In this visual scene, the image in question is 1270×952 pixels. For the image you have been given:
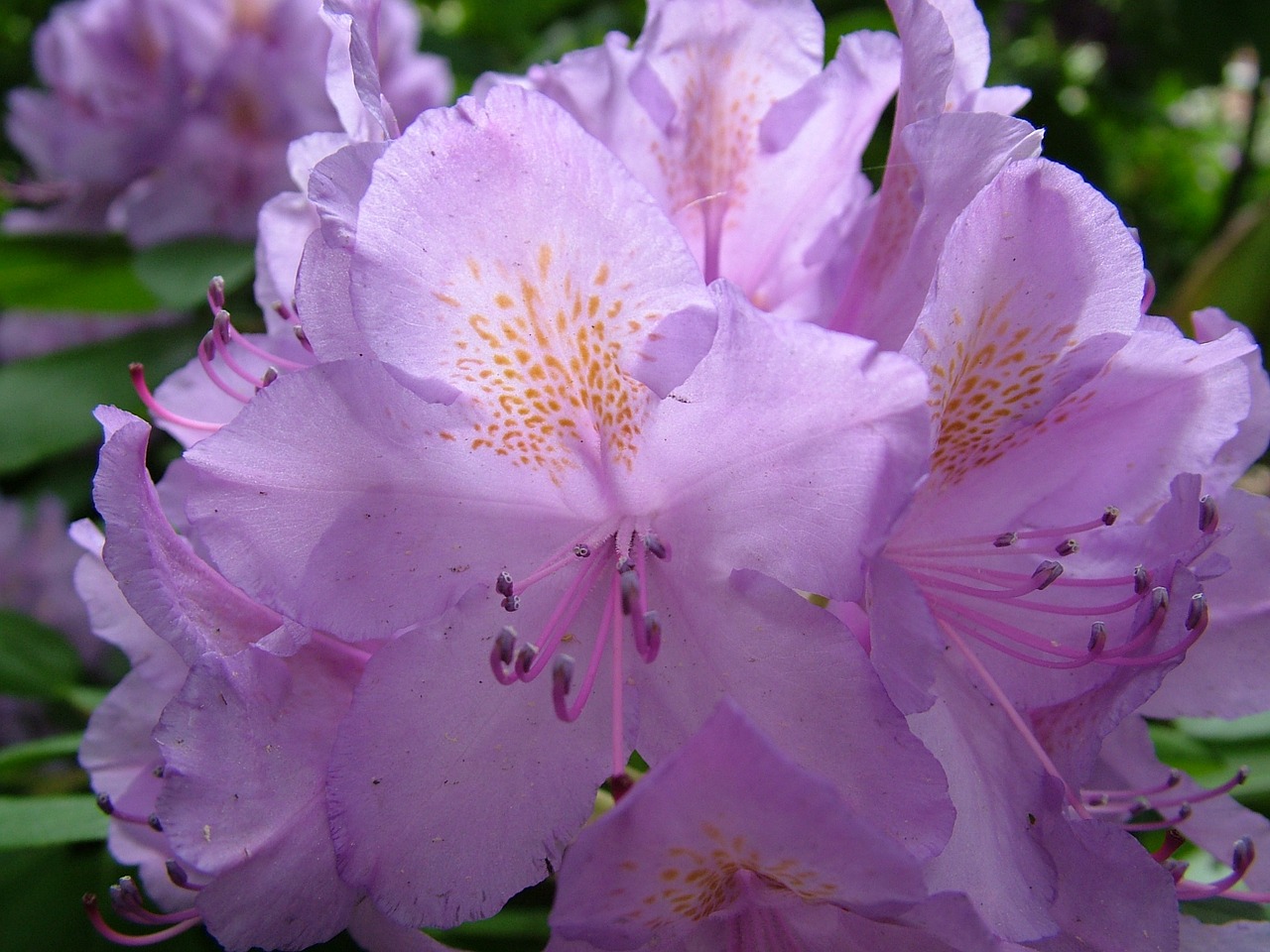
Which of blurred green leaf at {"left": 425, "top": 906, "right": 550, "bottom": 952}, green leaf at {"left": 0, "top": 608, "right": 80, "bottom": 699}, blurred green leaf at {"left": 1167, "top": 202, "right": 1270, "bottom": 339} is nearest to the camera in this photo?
blurred green leaf at {"left": 425, "top": 906, "right": 550, "bottom": 952}

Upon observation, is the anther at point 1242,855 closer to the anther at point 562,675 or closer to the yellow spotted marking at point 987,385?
the yellow spotted marking at point 987,385

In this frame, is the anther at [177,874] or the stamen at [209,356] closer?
the anther at [177,874]

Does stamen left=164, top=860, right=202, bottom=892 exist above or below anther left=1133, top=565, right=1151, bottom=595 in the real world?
below

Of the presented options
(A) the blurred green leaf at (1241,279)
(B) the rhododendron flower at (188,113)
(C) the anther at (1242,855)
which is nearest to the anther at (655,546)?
(C) the anther at (1242,855)

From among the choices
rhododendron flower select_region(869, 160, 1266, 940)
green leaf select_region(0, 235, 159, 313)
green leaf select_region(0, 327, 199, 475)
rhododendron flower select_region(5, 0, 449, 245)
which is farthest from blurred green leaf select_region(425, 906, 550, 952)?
rhododendron flower select_region(5, 0, 449, 245)

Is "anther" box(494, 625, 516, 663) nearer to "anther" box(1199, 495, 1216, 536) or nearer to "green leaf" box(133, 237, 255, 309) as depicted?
"anther" box(1199, 495, 1216, 536)

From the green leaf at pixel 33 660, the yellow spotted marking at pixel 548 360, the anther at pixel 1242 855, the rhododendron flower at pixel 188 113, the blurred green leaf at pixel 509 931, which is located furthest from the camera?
the rhododendron flower at pixel 188 113

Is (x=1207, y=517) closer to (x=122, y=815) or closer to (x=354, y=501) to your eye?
(x=354, y=501)
